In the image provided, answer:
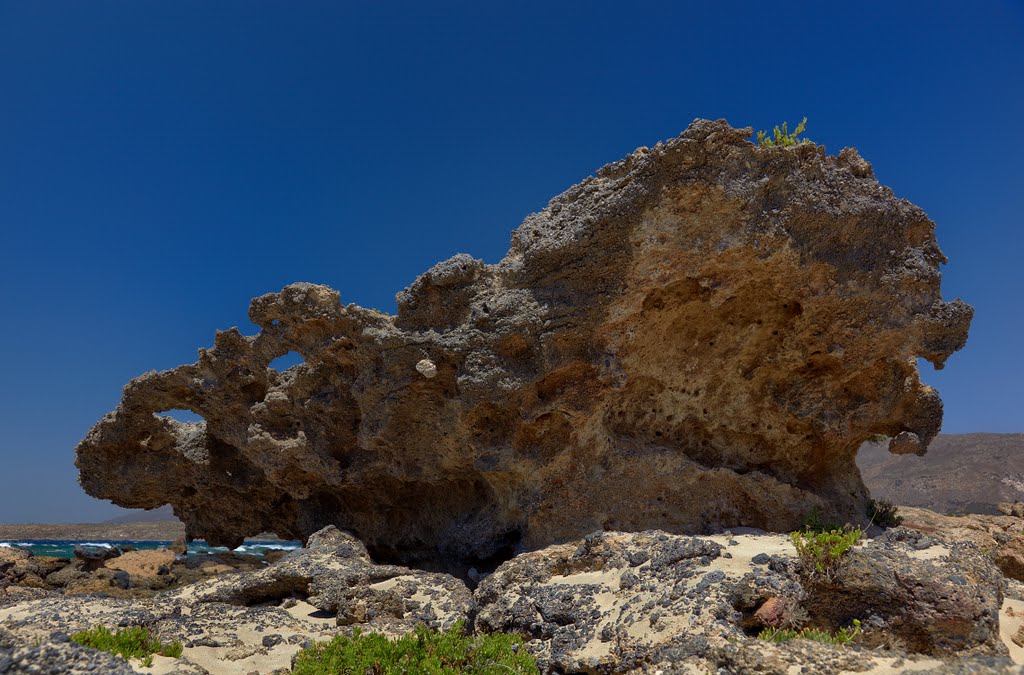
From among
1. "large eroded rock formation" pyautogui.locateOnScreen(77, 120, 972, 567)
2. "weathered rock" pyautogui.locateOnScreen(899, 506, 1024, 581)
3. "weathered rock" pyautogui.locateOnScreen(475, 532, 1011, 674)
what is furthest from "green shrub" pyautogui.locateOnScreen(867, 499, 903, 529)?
"weathered rock" pyautogui.locateOnScreen(475, 532, 1011, 674)

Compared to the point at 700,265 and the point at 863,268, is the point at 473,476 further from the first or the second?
the point at 863,268

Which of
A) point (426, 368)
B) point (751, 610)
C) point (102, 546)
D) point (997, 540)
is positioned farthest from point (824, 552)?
point (102, 546)

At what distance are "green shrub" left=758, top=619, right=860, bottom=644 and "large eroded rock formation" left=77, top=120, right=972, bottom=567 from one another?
4080mm

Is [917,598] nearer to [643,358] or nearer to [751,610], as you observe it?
[751,610]

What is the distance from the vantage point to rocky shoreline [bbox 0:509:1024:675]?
581 cm

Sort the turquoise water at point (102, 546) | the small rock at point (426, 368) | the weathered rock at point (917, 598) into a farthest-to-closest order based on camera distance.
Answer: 1. the turquoise water at point (102, 546)
2. the small rock at point (426, 368)
3. the weathered rock at point (917, 598)

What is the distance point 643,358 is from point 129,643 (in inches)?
307

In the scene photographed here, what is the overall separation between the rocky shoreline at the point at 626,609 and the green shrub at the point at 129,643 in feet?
0.58

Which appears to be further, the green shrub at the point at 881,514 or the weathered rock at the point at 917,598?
the green shrub at the point at 881,514

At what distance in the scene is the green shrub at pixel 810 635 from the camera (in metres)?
5.73

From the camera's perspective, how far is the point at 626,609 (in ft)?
22.9

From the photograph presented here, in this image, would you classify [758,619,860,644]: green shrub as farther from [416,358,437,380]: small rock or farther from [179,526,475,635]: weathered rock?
[416,358,437,380]: small rock

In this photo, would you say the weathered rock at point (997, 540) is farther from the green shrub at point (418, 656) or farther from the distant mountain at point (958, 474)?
the distant mountain at point (958, 474)

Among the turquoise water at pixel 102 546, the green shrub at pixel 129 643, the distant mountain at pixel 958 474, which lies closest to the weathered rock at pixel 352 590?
the green shrub at pixel 129 643
